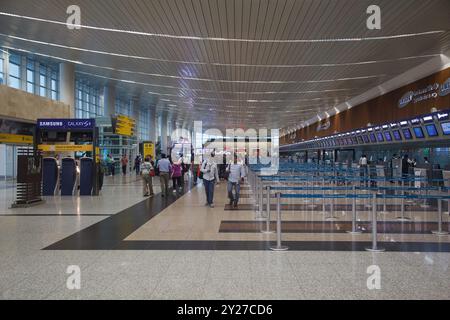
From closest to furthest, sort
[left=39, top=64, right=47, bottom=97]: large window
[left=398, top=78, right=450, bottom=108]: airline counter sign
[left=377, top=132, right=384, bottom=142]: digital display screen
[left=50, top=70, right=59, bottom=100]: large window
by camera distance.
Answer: [left=398, top=78, right=450, bottom=108]: airline counter sign → [left=377, top=132, right=384, bottom=142]: digital display screen → [left=39, top=64, right=47, bottom=97]: large window → [left=50, top=70, right=59, bottom=100]: large window

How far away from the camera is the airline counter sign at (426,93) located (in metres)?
16.9

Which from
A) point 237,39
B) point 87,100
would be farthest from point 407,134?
point 87,100

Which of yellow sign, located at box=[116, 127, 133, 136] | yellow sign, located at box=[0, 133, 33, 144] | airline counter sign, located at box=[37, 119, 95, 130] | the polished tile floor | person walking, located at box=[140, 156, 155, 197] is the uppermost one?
yellow sign, located at box=[116, 127, 133, 136]

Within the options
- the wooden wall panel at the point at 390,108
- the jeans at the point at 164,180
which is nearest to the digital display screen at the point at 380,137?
the wooden wall panel at the point at 390,108

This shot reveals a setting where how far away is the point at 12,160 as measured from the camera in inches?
1153

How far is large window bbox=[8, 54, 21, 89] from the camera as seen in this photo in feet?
78.3

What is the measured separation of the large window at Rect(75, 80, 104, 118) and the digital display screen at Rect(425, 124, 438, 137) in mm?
25434

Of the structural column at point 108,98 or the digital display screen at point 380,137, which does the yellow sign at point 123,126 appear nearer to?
the structural column at point 108,98

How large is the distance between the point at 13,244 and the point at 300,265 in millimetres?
4852

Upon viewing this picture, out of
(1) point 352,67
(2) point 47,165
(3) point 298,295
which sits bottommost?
(3) point 298,295

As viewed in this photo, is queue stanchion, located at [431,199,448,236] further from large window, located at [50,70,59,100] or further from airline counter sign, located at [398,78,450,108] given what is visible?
large window, located at [50,70,59,100]

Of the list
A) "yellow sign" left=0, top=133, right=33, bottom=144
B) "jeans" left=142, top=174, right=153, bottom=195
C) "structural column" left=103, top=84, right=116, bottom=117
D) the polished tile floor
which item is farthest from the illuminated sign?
"structural column" left=103, top=84, right=116, bottom=117

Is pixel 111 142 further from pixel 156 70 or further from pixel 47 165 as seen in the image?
pixel 47 165

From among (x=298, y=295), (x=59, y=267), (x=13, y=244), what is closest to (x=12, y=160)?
(x=13, y=244)
